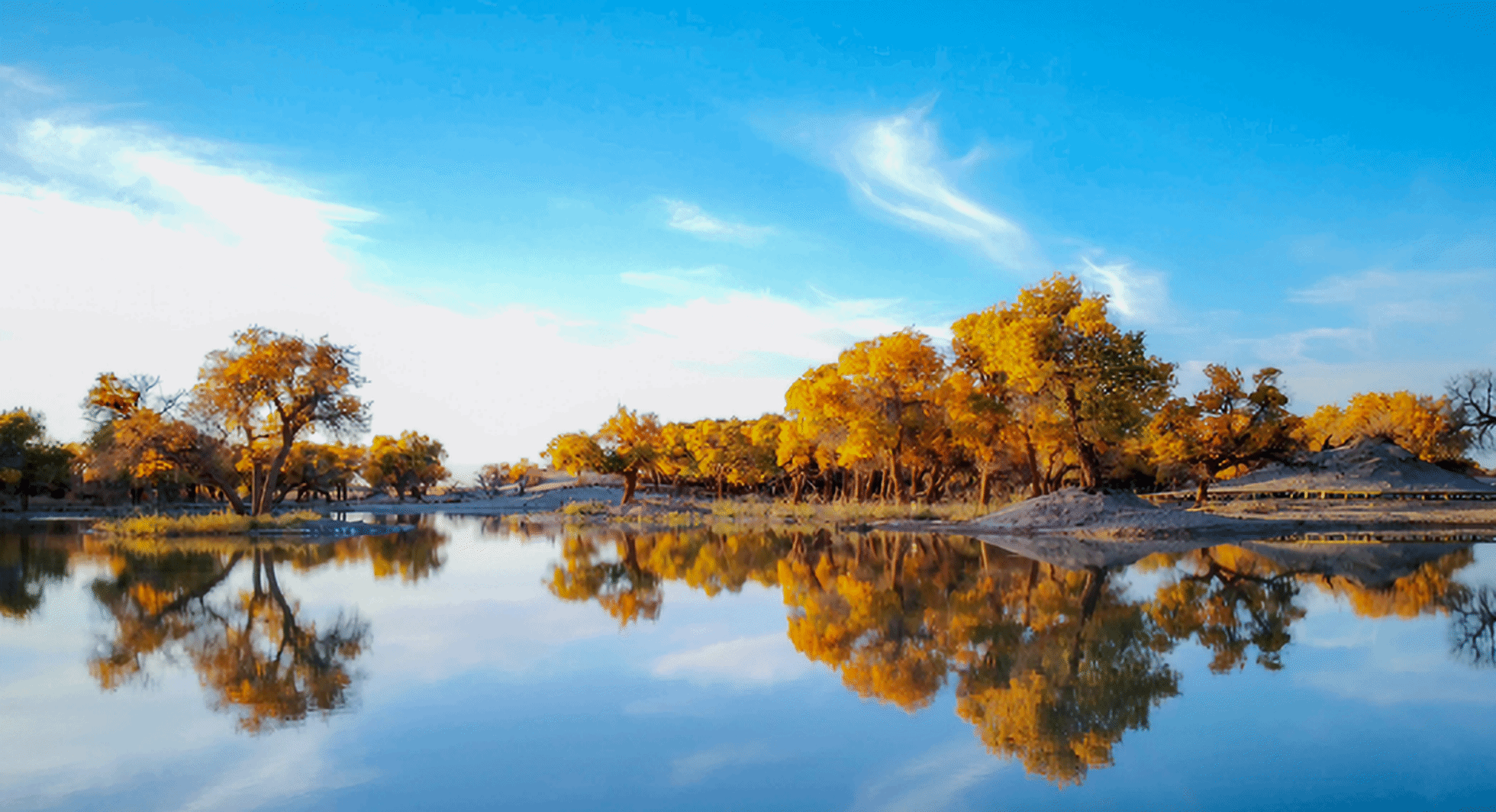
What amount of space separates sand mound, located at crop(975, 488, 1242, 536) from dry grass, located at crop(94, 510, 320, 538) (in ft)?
75.0

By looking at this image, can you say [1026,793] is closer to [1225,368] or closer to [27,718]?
[27,718]

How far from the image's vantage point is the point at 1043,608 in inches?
452

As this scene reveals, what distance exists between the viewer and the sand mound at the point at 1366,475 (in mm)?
41312

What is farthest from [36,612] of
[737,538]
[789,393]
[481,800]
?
[789,393]

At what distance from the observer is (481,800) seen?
16.5 feet

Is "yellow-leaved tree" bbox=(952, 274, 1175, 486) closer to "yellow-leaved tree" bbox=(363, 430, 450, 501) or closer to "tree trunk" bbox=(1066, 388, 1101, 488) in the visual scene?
"tree trunk" bbox=(1066, 388, 1101, 488)

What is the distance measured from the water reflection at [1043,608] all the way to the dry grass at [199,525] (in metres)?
14.3

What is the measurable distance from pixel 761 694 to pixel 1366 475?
147ft

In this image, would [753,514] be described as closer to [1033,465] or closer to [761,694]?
[1033,465]

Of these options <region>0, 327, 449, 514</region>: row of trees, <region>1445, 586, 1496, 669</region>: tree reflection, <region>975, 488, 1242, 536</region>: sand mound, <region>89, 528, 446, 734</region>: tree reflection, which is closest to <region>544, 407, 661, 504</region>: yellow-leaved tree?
<region>0, 327, 449, 514</region>: row of trees

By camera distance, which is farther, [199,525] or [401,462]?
[401,462]

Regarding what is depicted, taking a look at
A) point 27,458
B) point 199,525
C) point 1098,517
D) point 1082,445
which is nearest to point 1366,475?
point 1082,445

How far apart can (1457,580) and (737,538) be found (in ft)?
54.5

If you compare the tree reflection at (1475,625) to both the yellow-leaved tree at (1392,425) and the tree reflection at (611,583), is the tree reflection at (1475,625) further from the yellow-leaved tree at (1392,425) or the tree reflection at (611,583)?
the yellow-leaved tree at (1392,425)
